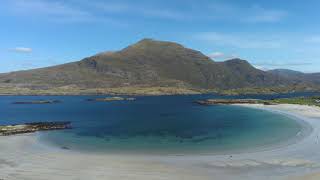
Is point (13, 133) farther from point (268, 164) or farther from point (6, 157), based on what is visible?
point (268, 164)

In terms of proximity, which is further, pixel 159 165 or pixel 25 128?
pixel 25 128

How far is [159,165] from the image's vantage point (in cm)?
5191

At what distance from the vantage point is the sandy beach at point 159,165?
45.7 m

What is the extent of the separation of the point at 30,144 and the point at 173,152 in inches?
1081

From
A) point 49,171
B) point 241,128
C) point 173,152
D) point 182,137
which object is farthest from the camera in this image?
point 241,128

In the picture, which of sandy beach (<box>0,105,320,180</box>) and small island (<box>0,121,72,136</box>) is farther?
small island (<box>0,121,72,136</box>)

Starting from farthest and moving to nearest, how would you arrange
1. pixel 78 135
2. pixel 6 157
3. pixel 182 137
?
1. pixel 78 135
2. pixel 182 137
3. pixel 6 157

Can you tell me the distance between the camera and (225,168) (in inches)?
1956

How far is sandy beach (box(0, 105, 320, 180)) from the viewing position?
4566 centimetres

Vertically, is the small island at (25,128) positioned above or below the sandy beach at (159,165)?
above

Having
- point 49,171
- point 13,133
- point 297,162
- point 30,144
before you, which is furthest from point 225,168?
point 13,133

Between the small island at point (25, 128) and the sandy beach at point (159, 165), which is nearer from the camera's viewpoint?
the sandy beach at point (159, 165)

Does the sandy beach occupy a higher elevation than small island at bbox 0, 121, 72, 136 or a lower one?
lower

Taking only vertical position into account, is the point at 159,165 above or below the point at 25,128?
below
